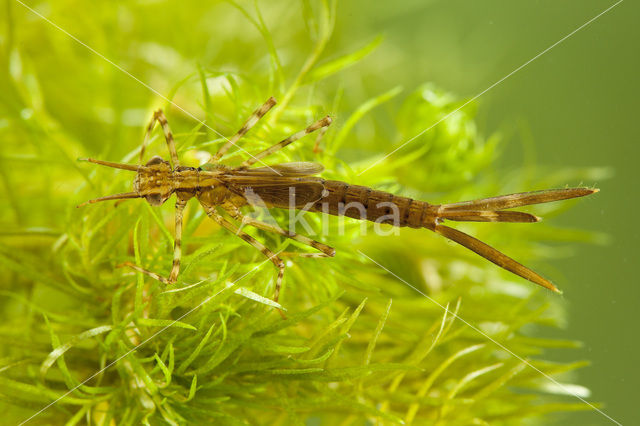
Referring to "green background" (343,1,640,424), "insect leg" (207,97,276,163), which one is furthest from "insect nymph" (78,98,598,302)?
"green background" (343,1,640,424)

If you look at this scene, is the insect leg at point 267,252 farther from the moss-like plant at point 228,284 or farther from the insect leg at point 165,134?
the insect leg at point 165,134

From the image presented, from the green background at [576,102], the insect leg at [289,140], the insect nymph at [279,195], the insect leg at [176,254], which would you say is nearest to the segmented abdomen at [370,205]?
the insect nymph at [279,195]

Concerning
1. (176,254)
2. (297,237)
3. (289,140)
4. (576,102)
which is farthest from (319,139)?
(576,102)

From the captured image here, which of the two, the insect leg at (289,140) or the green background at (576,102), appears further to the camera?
the green background at (576,102)

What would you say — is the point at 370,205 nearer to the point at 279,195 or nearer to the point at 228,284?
the point at 279,195

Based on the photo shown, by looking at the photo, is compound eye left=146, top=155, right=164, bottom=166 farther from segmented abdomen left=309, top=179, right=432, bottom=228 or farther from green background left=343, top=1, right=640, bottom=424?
green background left=343, top=1, right=640, bottom=424

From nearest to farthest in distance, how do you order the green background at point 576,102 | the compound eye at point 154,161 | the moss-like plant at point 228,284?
the moss-like plant at point 228,284
the compound eye at point 154,161
the green background at point 576,102

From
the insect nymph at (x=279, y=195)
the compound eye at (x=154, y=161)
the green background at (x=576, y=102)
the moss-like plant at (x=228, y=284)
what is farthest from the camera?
the green background at (x=576, y=102)

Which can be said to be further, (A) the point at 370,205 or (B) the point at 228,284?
(A) the point at 370,205
